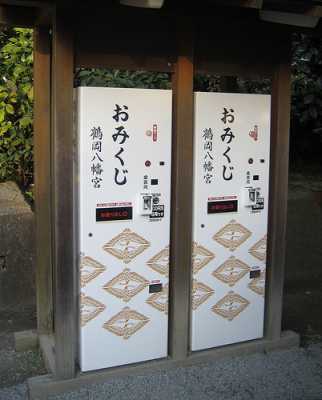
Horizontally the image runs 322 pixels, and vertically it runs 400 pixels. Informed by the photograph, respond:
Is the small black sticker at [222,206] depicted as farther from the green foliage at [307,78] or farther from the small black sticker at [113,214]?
the green foliage at [307,78]

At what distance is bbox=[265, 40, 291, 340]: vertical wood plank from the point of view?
172 inches

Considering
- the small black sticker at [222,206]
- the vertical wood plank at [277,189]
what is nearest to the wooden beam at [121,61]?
the vertical wood plank at [277,189]

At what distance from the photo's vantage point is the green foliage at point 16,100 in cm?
616

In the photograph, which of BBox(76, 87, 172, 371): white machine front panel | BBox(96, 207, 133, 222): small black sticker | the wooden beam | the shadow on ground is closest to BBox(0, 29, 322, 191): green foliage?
the shadow on ground

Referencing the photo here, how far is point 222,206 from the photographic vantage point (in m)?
4.24

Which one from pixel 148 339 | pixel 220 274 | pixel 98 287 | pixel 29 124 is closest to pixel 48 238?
pixel 98 287

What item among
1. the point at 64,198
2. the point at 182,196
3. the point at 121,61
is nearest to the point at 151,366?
the point at 182,196

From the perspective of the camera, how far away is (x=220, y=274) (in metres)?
4.32

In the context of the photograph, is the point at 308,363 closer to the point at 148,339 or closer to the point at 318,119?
the point at 148,339

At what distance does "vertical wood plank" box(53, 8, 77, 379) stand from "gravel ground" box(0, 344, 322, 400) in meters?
0.35

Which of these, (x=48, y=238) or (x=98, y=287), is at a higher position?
(x=48, y=238)

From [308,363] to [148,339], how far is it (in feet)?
4.52

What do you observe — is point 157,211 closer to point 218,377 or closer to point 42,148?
point 42,148

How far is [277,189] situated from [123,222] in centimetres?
143
